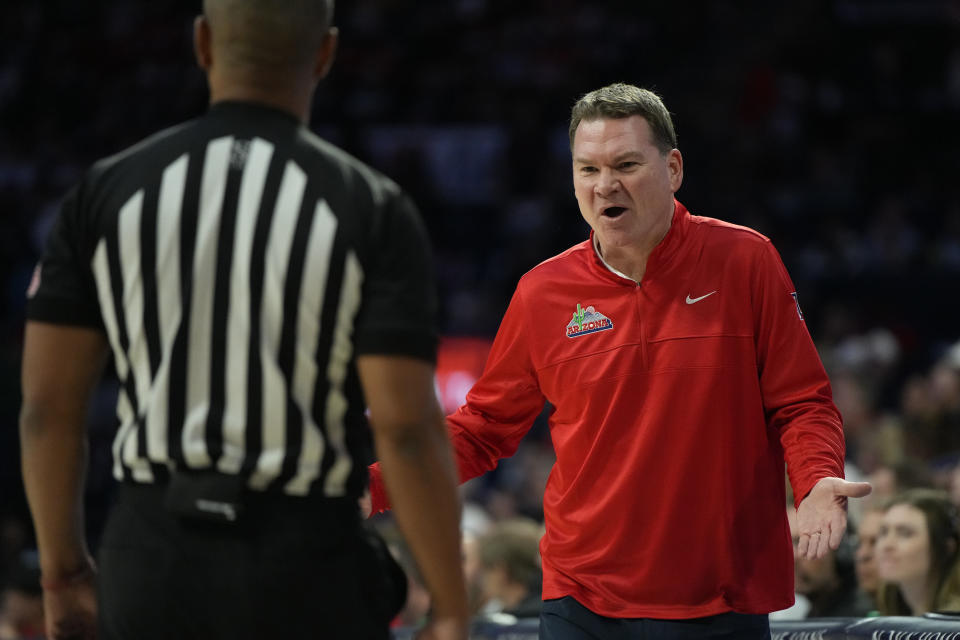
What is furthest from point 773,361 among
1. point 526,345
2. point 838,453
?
point 526,345

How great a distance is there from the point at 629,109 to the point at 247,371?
5.22 ft

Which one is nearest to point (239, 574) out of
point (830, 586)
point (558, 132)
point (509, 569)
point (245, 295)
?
point (245, 295)

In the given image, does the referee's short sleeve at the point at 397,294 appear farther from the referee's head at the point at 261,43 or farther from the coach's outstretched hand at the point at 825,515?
the coach's outstretched hand at the point at 825,515

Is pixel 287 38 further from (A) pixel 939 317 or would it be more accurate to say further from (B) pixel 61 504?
(A) pixel 939 317

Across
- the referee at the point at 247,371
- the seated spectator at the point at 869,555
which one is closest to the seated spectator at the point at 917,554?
the seated spectator at the point at 869,555

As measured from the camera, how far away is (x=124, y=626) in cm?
218

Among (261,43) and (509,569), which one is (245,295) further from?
(509,569)

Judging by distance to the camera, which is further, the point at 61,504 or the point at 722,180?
the point at 722,180

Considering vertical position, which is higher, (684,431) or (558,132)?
(558,132)

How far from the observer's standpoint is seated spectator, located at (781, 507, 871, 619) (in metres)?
5.40

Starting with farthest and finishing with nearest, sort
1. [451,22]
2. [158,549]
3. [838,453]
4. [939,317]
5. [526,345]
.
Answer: [451,22], [939,317], [526,345], [838,453], [158,549]

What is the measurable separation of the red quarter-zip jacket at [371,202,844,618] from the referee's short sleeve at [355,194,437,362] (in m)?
1.01

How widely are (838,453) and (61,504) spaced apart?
1.78 meters

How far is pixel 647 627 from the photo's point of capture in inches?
127
